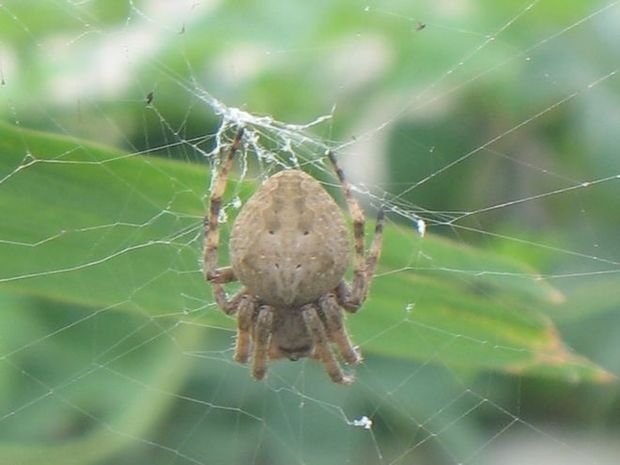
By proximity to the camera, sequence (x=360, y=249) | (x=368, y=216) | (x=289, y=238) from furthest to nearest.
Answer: (x=368, y=216)
(x=360, y=249)
(x=289, y=238)

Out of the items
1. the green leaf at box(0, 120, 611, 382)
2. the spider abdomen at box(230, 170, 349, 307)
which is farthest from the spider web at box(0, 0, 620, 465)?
the spider abdomen at box(230, 170, 349, 307)

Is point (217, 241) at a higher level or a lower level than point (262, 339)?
higher

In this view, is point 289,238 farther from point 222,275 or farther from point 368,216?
point 368,216

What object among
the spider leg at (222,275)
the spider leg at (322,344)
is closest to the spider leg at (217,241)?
the spider leg at (222,275)

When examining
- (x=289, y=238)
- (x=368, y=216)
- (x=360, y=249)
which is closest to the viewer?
(x=289, y=238)

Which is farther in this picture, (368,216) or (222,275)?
(368,216)

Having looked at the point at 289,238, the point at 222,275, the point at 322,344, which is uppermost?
the point at 289,238

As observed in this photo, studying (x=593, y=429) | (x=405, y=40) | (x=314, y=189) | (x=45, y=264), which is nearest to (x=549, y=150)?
(x=405, y=40)

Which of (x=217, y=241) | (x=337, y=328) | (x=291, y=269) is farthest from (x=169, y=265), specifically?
(x=337, y=328)

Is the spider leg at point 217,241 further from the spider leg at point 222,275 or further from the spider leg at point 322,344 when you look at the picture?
the spider leg at point 322,344
